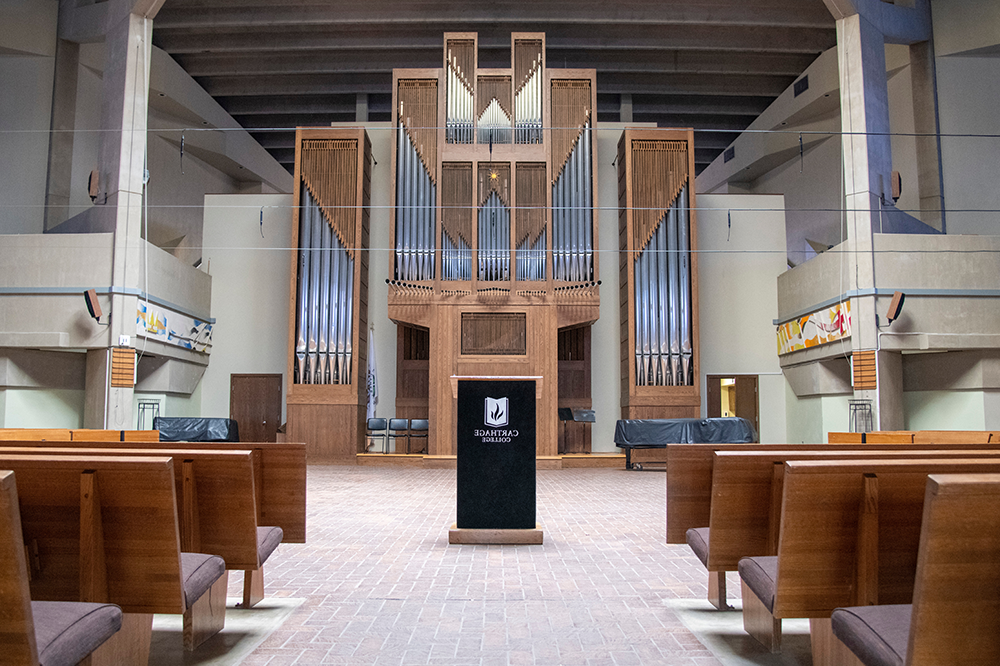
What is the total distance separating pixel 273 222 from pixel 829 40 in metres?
11.1

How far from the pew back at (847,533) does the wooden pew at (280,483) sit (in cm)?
216

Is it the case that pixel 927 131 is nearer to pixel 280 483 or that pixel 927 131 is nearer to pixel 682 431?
pixel 682 431

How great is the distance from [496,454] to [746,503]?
226 cm

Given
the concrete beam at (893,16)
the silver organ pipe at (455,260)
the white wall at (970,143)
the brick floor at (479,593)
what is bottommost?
the brick floor at (479,593)

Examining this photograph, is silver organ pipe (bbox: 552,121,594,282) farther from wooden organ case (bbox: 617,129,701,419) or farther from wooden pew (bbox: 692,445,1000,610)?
wooden pew (bbox: 692,445,1000,610)

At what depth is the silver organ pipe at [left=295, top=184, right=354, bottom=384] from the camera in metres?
12.8

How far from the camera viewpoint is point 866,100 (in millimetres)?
10789

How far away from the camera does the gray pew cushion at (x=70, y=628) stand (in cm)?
164

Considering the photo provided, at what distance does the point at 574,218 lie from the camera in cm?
1298

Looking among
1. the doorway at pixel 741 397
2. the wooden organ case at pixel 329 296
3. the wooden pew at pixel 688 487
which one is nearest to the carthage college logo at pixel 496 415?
the wooden pew at pixel 688 487

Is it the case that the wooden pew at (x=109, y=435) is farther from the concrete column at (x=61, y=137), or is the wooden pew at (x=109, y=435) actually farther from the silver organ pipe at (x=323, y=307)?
the concrete column at (x=61, y=137)

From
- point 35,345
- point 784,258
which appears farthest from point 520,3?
point 35,345

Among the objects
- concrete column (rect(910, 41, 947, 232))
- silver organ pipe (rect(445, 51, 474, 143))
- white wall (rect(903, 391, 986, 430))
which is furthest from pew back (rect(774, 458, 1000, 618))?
silver organ pipe (rect(445, 51, 474, 143))

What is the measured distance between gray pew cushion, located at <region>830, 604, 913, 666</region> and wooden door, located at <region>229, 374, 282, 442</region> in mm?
13211
